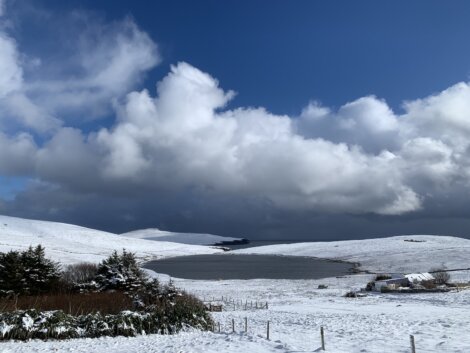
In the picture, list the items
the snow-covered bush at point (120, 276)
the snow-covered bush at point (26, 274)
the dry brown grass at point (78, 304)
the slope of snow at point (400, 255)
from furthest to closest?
the slope of snow at point (400, 255)
the snow-covered bush at point (120, 276)
the snow-covered bush at point (26, 274)
the dry brown grass at point (78, 304)

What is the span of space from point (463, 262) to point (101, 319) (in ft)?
322

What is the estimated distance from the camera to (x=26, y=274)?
43.3 metres

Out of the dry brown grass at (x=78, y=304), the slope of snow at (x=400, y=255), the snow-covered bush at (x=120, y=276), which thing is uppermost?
the slope of snow at (x=400, y=255)

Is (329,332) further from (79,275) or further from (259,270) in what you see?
(259,270)

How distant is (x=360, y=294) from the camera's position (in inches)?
2234

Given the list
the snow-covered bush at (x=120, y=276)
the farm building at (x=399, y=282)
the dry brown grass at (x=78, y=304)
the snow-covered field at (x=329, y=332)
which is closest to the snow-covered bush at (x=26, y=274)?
the snow-covered bush at (x=120, y=276)

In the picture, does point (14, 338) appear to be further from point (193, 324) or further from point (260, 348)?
point (260, 348)

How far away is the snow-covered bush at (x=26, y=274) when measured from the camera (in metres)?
41.9

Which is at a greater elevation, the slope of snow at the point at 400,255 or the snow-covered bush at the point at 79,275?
the slope of snow at the point at 400,255

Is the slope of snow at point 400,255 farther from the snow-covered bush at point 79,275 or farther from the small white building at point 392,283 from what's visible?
the snow-covered bush at point 79,275

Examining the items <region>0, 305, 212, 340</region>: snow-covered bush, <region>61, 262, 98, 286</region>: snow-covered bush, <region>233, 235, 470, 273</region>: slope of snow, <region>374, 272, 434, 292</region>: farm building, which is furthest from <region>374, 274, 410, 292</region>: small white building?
<region>0, 305, 212, 340</region>: snow-covered bush

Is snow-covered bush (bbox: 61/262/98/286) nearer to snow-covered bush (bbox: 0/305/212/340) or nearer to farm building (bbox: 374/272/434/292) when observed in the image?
snow-covered bush (bbox: 0/305/212/340)

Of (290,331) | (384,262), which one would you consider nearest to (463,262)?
(384,262)

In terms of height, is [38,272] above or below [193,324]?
above
